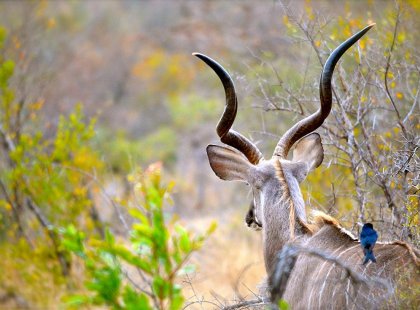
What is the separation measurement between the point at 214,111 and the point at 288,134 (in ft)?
47.8

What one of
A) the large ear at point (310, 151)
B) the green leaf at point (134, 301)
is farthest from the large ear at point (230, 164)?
the green leaf at point (134, 301)

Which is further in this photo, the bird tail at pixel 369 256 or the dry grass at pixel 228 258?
the dry grass at pixel 228 258

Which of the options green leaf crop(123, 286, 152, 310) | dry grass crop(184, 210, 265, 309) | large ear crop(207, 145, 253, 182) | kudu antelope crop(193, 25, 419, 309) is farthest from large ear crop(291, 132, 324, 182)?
dry grass crop(184, 210, 265, 309)

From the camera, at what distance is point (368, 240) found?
3.29m

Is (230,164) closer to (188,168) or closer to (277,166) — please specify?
(277,166)

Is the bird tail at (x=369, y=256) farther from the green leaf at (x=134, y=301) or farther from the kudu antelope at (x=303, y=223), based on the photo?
the green leaf at (x=134, y=301)

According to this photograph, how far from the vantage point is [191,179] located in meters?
16.8

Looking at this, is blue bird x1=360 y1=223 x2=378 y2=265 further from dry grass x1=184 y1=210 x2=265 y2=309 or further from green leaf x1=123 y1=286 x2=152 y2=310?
dry grass x1=184 y1=210 x2=265 y2=309

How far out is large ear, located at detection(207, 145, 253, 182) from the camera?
14.7 ft

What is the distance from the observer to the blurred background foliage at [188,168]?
344cm

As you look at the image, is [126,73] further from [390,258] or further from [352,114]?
[390,258]

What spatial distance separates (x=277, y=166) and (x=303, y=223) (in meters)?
0.43

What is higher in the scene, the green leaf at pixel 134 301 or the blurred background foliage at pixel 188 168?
the blurred background foliage at pixel 188 168

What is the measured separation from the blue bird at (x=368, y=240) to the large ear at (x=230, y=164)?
125cm
